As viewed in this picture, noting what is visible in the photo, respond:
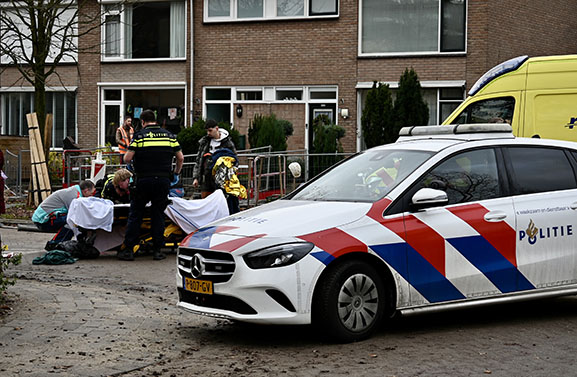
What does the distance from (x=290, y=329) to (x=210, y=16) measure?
21449 millimetres

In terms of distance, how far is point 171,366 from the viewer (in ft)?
21.1

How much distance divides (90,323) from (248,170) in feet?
39.4

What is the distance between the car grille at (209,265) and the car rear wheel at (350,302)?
726 millimetres

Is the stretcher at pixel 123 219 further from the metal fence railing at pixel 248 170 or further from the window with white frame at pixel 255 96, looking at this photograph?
the window with white frame at pixel 255 96

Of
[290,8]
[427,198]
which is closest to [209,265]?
[427,198]

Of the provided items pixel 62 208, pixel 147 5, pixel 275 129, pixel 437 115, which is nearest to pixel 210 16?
pixel 147 5

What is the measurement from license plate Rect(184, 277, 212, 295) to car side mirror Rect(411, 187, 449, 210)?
1.78 m

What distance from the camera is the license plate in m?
7.06

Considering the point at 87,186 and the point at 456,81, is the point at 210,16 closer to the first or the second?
the point at 456,81

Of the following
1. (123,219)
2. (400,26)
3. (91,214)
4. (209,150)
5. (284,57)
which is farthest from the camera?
(284,57)

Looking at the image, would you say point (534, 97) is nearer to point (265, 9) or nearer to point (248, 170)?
point (248, 170)

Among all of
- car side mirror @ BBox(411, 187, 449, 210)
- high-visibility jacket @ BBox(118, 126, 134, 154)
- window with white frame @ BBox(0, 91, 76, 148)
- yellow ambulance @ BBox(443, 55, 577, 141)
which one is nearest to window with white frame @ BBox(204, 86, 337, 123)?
window with white frame @ BBox(0, 91, 76, 148)

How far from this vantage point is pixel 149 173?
11938mm

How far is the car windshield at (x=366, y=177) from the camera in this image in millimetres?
7527
